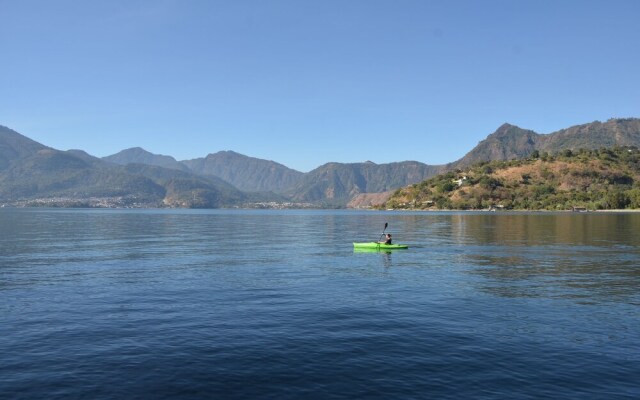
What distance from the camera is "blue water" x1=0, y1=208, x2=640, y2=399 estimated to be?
20594 mm

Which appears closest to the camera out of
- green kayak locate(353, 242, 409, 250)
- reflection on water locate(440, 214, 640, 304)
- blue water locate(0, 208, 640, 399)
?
blue water locate(0, 208, 640, 399)

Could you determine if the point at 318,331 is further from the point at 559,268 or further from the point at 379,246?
the point at 379,246

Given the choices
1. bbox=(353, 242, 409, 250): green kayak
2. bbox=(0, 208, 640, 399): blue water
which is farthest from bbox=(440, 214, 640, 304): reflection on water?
bbox=(353, 242, 409, 250): green kayak

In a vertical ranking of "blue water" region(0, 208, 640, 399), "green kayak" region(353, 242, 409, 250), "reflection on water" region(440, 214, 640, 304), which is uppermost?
"green kayak" region(353, 242, 409, 250)

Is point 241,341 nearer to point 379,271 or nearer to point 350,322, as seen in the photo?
point 350,322

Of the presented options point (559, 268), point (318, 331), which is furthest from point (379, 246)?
point (318, 331)

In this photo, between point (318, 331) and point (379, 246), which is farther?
point (379, 246)

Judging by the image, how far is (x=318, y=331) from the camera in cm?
2855

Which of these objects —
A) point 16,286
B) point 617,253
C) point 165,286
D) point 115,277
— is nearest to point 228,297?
point 165,286

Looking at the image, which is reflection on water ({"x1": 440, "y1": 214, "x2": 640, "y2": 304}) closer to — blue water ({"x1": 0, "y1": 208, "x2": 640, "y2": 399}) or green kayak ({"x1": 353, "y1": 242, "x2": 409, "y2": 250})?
blue water ({"x1": 0, "y1": 208, "x2": 640, "y2": 399})

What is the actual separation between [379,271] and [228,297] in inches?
812

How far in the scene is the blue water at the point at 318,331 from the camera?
2059 centimetres

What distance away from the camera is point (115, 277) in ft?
156

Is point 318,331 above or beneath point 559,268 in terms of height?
beneath
